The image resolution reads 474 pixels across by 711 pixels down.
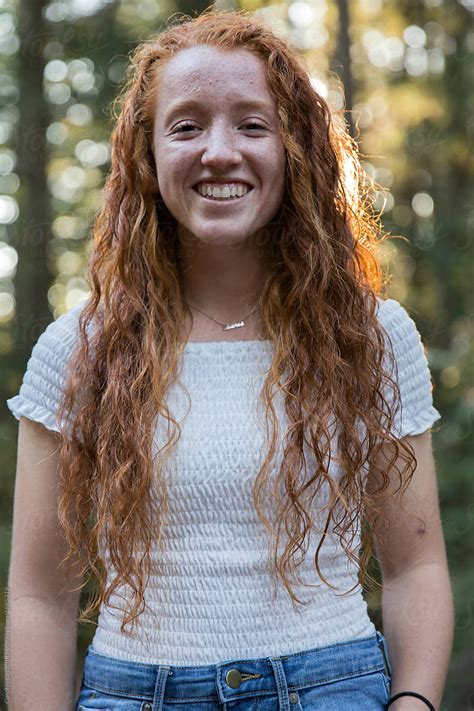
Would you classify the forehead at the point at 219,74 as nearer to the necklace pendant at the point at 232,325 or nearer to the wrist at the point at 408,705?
the necklace pendant at the point at 232,325

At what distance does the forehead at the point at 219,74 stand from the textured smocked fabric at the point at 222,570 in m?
0.56

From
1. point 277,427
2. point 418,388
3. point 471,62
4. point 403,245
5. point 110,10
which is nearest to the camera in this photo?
point 277,427

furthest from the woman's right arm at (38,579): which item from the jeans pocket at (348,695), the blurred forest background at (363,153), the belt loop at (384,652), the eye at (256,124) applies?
the blurred forest background at (363,153)

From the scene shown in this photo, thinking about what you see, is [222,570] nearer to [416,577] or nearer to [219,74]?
[416,577]

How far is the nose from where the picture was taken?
168 centimetres

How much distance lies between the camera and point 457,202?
6.85 meters

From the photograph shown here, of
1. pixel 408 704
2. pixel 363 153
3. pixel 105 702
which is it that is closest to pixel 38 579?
pixel 105 702

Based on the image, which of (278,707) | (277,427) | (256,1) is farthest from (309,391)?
(256,1)

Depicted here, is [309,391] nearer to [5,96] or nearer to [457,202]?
[5,96]

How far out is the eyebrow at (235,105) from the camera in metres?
→ 1.71

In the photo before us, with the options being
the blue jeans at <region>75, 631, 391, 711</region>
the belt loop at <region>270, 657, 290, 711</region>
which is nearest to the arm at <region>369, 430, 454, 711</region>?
the blue jeans at <region>75, 631, 391, 711</region>

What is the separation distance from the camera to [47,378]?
69.2 inches

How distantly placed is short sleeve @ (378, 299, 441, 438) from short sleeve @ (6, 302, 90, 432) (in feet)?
2.06

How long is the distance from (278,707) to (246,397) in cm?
54
